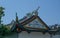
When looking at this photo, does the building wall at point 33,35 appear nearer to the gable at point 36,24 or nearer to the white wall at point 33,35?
the white wall at point 33,35

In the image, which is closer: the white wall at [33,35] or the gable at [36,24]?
the white wall at [33,35]

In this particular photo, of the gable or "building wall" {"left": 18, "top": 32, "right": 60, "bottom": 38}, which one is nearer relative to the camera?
"building wall" {"left": 18, "top": 32, "right": 60, "bottom": 38}

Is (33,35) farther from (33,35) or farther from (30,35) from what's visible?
(30,35)

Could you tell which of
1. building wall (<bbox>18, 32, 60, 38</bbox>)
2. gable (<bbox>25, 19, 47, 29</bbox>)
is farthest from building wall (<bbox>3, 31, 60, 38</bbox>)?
gable (<bbox>25, 19, 47, 29</bbox>)

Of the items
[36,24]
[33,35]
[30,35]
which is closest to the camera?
[30,35]

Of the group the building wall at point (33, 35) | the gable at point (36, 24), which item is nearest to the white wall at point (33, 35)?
the building wall at point (33, 35)

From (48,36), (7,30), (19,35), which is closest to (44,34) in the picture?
(48,36)

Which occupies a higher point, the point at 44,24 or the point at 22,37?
the point at 44,24

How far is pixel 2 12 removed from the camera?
1642cm

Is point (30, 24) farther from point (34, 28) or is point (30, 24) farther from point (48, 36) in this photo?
point (48, 36)

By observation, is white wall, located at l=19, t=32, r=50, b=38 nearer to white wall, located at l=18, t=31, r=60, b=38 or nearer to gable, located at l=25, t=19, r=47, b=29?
white wall, located at l=18, t=31, r=60, b=38

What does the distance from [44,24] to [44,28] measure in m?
0.42

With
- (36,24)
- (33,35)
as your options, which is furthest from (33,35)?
(36,24)

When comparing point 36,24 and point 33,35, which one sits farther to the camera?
point 36,24
